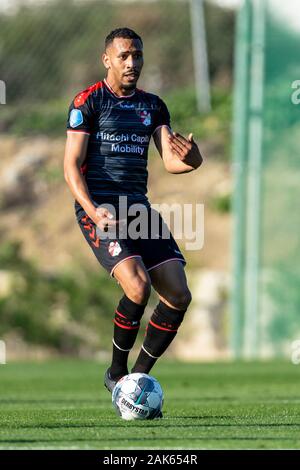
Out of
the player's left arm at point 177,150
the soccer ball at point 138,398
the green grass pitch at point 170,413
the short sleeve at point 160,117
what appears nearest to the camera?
the green grass pitch at point 170,413

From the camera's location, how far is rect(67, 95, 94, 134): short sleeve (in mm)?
7879

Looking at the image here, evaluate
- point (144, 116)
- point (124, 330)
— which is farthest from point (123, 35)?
point (124, 330)

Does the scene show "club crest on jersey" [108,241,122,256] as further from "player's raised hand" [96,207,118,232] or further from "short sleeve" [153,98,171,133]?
"short sleeve" [153,98,171,133]

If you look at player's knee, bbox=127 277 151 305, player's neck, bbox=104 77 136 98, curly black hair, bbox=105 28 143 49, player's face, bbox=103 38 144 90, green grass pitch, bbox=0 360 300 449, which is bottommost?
green grass pitch, bbox=0 360 300 449

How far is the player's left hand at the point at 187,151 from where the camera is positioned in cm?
782

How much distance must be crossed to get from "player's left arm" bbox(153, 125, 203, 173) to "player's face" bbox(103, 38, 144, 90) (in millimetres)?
409

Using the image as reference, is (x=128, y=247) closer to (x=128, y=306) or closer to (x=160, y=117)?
(x=128, y=306)

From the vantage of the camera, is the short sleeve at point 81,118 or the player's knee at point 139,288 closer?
the player's knee at point 139,288

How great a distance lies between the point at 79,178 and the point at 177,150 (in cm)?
64

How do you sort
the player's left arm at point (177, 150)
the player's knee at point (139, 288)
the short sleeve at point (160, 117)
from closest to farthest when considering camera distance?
the player's knee at point (139, 288), the player's left arm at point (177, 150), the short sleeve at point (160, 117)

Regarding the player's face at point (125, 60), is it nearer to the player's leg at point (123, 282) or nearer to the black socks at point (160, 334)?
the player's leg at point (123, 282)

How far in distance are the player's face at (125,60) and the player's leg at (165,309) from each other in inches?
46.5

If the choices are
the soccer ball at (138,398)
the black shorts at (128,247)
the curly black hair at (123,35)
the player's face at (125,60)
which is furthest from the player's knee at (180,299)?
the curly black hair at (123,35)

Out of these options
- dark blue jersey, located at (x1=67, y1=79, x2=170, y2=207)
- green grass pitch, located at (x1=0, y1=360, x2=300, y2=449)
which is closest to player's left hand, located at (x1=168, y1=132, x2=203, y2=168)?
dark blue jersey, located at (x1=67, y1=79, x2=170, y2=207)
